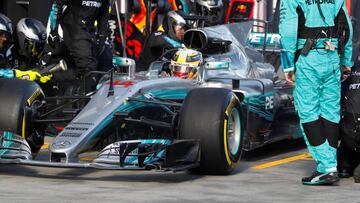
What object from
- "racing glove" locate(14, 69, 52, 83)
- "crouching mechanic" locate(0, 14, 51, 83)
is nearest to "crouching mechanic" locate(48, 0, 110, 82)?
"crouching mechanic" locate(0, 14, 51, 83)

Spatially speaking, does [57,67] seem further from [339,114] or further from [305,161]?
[339,114]

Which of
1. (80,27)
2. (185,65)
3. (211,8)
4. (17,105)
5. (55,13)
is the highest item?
(55,13)

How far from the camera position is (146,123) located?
8.57 m

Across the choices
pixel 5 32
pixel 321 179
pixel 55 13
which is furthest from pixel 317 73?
pixel 55 13

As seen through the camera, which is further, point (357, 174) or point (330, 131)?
point (357, 174)

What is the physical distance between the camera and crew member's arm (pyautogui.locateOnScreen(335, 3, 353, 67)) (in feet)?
28.5

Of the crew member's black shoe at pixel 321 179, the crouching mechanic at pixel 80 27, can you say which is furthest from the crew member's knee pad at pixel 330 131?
the crouching mechanic at pixel 80 27

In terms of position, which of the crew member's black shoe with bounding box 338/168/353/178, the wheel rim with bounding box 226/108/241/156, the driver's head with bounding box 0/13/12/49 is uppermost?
the driver's head with bounding box 0/13/12/49

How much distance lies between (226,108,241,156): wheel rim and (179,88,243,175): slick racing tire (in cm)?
17

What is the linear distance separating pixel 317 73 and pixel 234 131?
1088 mm

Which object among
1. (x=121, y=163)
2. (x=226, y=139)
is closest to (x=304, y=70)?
(x=226, y=139)

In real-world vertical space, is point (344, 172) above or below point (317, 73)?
below

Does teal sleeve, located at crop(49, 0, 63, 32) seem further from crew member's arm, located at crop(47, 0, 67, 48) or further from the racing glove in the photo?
the racing glove

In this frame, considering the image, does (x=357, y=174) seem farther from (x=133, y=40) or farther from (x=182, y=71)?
(x=133, y=40)
